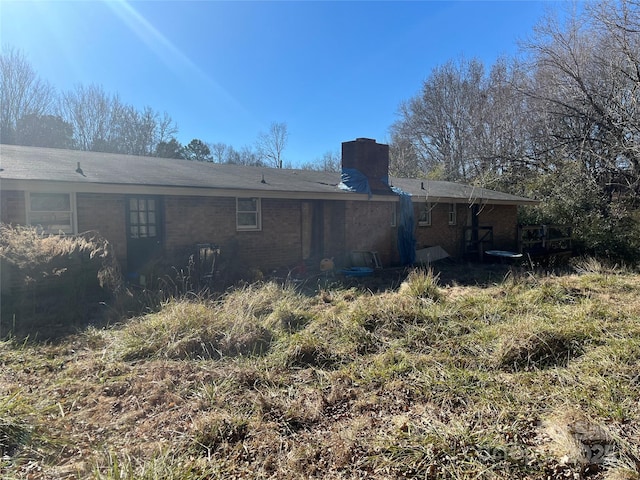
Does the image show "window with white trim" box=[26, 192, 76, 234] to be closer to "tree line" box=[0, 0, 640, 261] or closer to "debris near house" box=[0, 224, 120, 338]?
"debris near house" box=[0, 224, 120, 338]

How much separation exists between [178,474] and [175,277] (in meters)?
6.75

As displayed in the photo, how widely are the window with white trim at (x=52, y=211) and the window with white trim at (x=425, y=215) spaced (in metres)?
11.0

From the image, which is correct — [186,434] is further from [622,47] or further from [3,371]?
[622,47]

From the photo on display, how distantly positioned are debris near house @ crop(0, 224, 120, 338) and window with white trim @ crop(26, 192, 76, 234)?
1268 millimetres

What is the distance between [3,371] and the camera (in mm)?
4512

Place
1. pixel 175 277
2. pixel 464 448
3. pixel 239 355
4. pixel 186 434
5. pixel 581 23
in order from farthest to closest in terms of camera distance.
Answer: pixel 581 23 < pixel 175 277 < pixel 239 355 < pixel 186 434 < pixel 464 448

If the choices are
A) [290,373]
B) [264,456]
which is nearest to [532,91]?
[290,373]

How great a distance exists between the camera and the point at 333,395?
4.07 m

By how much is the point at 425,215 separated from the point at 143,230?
32.1 ft

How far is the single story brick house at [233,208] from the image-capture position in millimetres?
8492

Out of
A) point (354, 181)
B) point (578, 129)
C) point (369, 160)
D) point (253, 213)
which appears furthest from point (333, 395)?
point (578, 129)

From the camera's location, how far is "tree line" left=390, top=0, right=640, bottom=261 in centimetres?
1228

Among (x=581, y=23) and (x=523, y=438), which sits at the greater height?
(x=581, y=23)

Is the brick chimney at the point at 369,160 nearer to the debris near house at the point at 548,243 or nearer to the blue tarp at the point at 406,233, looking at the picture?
the blue tarp at the point at 406,233
